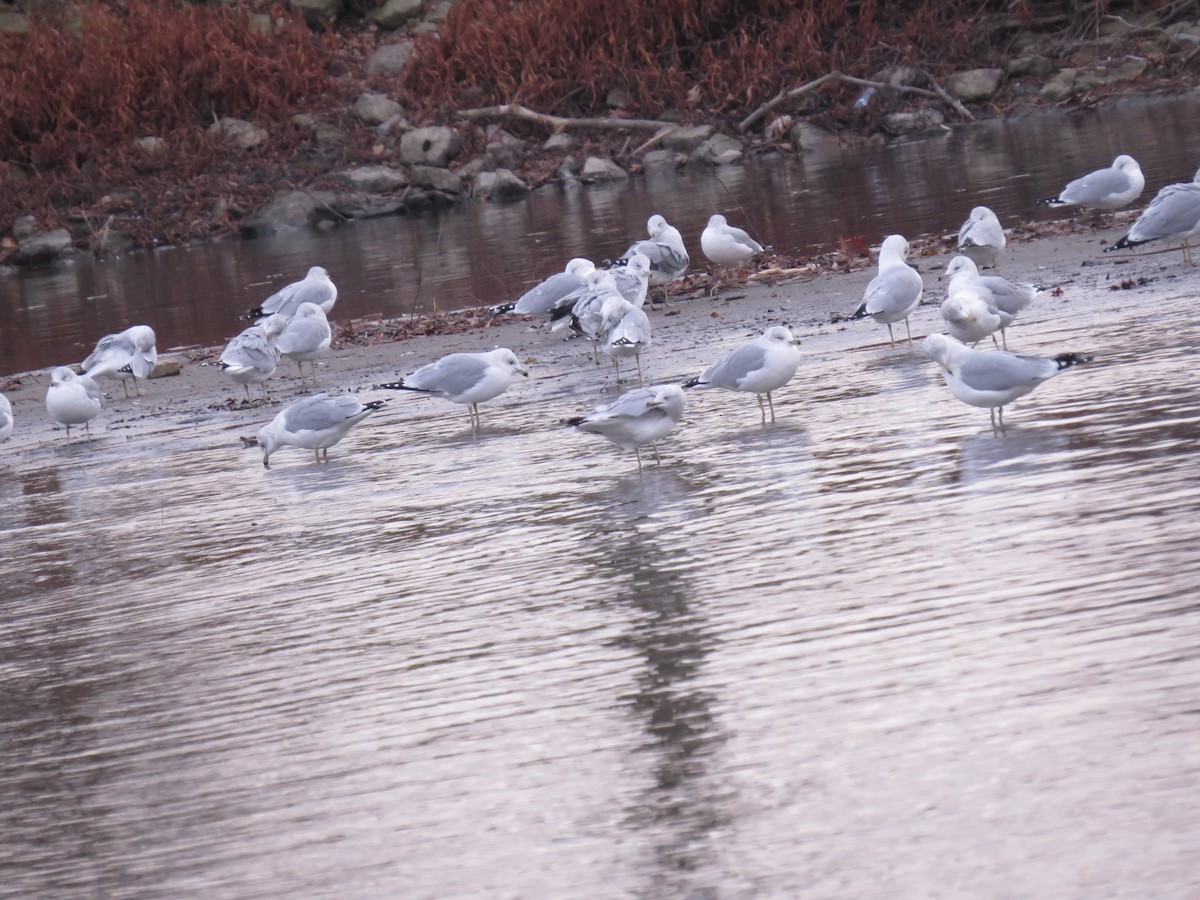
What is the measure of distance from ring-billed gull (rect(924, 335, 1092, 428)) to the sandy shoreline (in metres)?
1.64

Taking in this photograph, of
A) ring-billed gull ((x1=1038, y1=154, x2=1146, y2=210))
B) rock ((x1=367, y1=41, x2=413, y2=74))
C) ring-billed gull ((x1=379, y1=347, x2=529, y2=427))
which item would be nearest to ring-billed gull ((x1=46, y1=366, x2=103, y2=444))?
ring-billed gull ((x1=379, y1=347, x2=529, y2=427))

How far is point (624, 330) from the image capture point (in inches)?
401

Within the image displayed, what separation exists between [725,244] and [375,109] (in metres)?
20.1

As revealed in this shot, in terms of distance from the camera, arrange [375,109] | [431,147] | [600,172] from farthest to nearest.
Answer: [375,109]
[431,147]
[600,172]

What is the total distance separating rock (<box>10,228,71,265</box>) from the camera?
94.9 feet

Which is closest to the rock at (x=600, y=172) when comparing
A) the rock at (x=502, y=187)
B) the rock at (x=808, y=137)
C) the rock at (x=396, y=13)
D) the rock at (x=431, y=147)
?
the rock at (x=502, y=187)

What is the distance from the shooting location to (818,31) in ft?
106

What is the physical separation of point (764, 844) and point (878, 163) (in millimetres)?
21964

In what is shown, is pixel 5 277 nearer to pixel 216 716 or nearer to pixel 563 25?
pixel 563 25

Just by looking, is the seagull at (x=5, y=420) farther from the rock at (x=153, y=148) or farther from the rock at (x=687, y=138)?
the rock at (x=153, y=148)

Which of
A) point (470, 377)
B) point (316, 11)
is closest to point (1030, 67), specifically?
point (316, 11)

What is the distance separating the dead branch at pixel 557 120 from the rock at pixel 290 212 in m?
3.62

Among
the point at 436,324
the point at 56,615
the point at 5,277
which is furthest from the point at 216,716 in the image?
the point at 5,277

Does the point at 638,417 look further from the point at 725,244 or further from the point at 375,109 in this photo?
the point at 375,109
